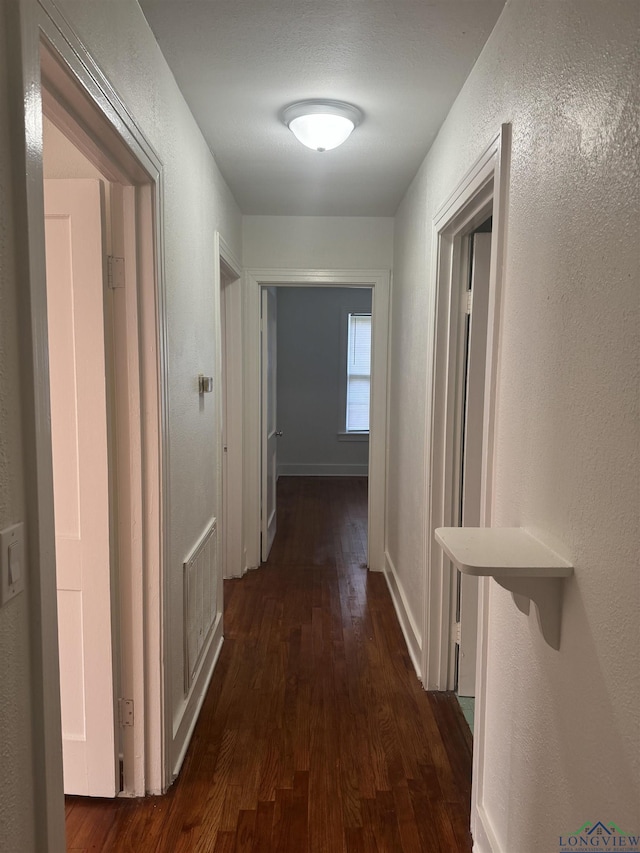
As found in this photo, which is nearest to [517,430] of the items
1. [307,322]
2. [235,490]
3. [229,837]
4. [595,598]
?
[595,598]

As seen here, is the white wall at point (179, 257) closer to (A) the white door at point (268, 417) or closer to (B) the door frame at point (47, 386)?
(B) the door frame at point (47, 386)

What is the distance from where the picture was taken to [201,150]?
2.50 metres

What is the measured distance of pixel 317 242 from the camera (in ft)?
12.8

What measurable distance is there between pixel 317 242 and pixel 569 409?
10.0 feet

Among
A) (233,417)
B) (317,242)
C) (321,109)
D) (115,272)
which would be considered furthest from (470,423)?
(317,242)

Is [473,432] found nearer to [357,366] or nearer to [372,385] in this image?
[372,385]

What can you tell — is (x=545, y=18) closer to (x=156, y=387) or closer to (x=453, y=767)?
(x=156, y=387)

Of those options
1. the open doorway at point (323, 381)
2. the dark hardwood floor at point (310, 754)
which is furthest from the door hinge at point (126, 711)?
the open doorway at point (323, 381)

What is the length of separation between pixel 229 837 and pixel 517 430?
1.54m

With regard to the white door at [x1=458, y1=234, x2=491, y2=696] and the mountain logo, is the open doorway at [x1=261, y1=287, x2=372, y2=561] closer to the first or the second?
the white door at [x1=458, y1=234, x2=491, y2=696]

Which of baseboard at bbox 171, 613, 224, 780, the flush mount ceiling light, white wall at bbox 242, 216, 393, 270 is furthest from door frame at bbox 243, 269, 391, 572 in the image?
the flush mount ceiling light

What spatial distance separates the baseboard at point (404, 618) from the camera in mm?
2803

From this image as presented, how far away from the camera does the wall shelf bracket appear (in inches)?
45.3

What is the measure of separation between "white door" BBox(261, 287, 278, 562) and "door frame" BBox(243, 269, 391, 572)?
0.10 metres
